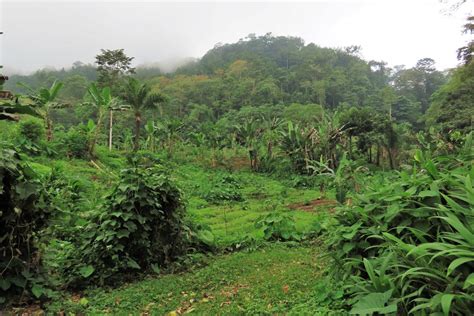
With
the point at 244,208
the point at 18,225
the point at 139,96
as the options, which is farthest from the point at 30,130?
the point at 18,225

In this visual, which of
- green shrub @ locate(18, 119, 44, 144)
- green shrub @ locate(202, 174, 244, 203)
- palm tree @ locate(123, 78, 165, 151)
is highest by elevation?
palm tree @ locate(123, 78, 165, 151)

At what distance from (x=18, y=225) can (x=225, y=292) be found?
217cm

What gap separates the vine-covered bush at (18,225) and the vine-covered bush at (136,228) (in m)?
0.70

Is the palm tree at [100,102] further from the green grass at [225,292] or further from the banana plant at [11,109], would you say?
the banana plant at [11,109]

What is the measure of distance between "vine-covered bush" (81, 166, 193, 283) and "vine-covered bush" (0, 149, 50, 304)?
2.29ft

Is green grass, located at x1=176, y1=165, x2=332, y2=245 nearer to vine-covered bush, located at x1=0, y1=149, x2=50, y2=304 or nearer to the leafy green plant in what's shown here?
the leafy green plant

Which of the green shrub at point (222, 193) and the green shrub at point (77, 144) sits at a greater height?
the green shrub at point (77, 144)

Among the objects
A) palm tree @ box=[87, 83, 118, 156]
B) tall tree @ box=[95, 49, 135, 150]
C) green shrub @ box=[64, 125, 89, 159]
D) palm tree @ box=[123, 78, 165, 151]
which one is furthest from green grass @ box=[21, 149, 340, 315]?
tall tree @ box=[95, 49, 135, 150]

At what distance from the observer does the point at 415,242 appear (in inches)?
107

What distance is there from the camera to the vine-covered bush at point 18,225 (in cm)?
329

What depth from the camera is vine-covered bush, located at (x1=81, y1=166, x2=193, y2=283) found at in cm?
420

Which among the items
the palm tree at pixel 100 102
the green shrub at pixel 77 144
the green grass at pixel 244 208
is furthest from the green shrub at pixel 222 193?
the green shrub at pixel 77 144

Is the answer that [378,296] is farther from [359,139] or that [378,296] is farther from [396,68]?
[396,68]

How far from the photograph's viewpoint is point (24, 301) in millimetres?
3393
